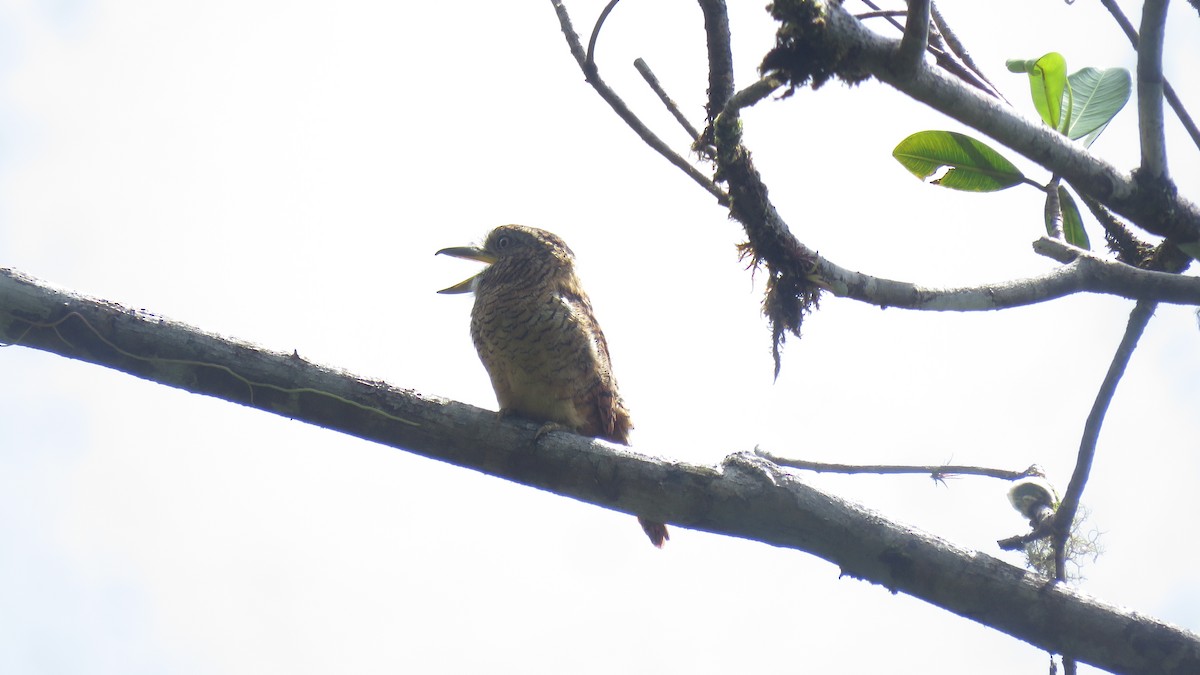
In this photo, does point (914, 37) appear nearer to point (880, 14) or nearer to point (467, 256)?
point (880, 14)

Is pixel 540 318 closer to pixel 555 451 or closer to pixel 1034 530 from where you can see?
pixel 555 451

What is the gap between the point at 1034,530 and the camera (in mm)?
3113

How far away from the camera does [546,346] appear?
172 inches

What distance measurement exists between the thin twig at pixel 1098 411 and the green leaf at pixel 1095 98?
2.24 feet

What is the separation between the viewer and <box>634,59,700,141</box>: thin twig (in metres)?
3.26

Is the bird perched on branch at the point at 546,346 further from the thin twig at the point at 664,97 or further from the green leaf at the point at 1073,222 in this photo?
the green leaf at the point at 1073,222

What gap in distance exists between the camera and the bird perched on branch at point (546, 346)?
167 inches

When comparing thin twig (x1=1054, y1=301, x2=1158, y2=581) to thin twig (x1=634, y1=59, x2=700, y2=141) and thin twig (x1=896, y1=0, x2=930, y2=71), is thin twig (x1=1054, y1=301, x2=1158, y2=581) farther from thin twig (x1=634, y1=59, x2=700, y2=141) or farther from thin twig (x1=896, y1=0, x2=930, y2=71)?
thin twig (x1=634, y1=59, x2=700, y2=141)

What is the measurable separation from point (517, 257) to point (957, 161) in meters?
2.47

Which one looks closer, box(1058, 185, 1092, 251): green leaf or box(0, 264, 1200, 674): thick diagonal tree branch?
box(0, 264, 1200, 674): thick diagonal tree branch

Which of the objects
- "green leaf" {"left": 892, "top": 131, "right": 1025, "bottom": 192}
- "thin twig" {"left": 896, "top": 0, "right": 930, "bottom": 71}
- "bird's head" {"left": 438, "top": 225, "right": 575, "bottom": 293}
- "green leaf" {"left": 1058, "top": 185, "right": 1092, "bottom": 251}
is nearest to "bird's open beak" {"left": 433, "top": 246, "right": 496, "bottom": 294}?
"bird's head" {"left": 438, "top": 225, "right": 575, "bottom": 293}

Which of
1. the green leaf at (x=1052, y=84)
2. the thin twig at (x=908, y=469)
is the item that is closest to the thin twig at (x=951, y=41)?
the green leaf at (x=1052, y=84)

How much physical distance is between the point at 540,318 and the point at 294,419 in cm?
167

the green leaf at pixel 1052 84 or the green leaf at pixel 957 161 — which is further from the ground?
the green leaf at pixel 1052 84
